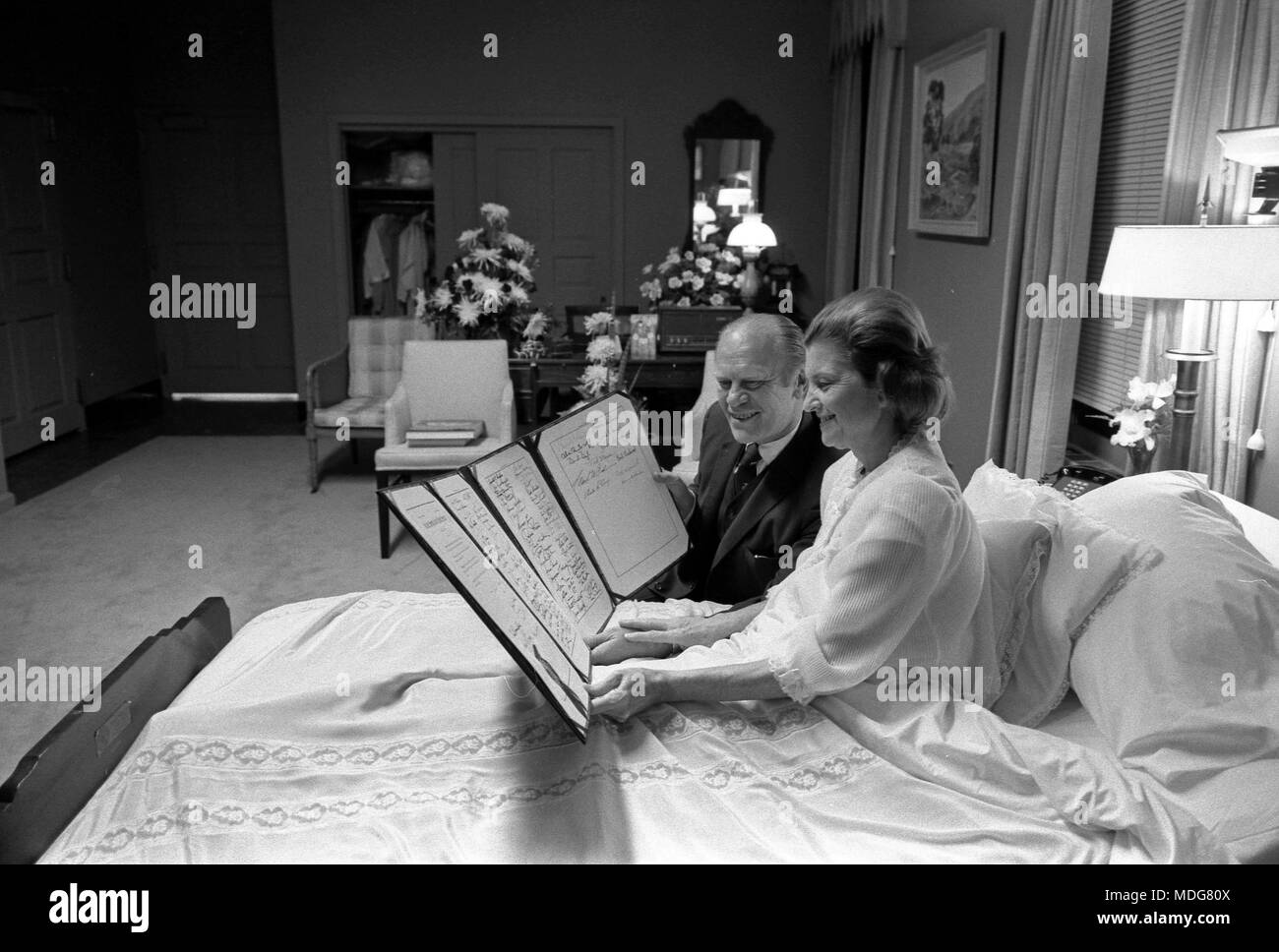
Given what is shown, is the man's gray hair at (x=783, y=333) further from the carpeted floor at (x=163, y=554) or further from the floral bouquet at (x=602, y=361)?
the floral bouquet at (x=602, y=361)

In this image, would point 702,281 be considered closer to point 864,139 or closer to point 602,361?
point 602,361

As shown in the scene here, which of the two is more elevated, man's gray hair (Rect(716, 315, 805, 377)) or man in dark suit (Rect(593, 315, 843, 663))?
man's gray hair (Rect(716, 315, 805, 377))

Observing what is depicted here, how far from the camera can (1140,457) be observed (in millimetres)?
2918

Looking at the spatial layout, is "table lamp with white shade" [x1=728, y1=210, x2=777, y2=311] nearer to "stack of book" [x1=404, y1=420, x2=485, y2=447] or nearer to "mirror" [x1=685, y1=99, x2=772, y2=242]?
"mirror" [x1=685, y1=99, x2=772, y2=242]

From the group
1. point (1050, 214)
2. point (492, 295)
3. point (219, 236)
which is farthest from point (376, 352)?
point (1050, 214)

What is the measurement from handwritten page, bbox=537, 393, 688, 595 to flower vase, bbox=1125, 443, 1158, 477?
1386 millimetres

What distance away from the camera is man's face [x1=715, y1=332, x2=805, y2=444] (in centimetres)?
231

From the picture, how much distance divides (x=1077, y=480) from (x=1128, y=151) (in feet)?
4.53

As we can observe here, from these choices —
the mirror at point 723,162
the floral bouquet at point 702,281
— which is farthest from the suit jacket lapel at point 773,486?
the mirror at point 723,162

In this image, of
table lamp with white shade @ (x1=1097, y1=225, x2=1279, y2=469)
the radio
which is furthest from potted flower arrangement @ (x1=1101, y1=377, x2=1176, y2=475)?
the radio

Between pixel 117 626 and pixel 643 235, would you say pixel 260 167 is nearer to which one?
pixel 643 235

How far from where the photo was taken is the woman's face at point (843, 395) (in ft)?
5.55

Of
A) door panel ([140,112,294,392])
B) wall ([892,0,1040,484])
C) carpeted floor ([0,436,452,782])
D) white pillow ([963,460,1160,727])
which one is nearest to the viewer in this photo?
white pillow ([963,460,1160,727])
